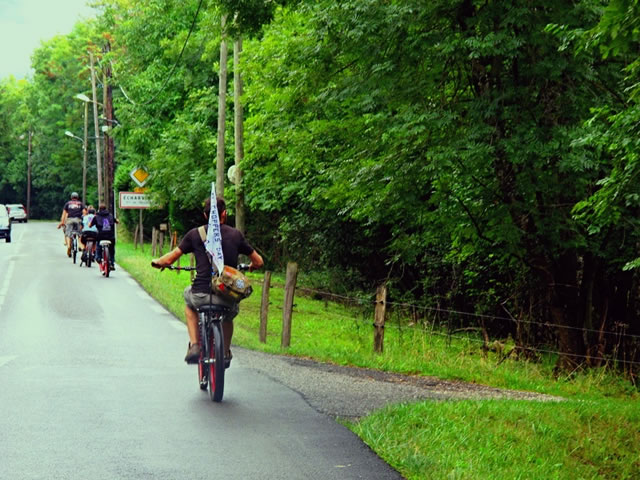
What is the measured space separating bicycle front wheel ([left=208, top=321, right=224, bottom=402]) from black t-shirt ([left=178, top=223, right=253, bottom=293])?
510 mm

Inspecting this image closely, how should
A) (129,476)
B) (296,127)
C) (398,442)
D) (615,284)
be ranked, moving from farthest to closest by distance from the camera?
(296,127)
(615,284)
(398,442)
(129,476)

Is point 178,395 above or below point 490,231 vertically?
below

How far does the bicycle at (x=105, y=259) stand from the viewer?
2497 cm

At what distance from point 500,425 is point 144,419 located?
9.59 feet

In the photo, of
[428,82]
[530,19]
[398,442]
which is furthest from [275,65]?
[398,442]

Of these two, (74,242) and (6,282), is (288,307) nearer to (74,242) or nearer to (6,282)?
(6,282)

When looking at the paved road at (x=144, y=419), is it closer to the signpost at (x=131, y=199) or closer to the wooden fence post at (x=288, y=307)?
the wooden fence post at (x=288, y=307)

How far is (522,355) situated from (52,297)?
953 centimetres

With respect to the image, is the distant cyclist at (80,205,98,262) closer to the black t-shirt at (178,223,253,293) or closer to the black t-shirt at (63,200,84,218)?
the black t-shirt at (63,200,84,218)

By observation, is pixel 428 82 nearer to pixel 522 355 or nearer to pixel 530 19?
pixel 530 19

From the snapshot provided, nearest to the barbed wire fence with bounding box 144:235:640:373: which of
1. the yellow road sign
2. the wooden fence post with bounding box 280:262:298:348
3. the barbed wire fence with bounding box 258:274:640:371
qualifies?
the barbed wire fence with bounding box 258:274:640:371

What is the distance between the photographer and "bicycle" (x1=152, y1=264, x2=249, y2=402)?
865 cm

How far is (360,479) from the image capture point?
607 centimetres

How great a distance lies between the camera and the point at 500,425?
26.8 feet
